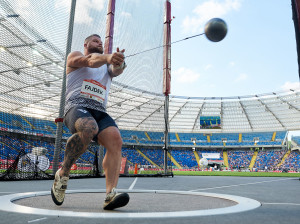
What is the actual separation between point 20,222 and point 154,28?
11909 millimetres

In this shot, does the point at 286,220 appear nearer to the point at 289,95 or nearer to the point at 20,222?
the point at 20,222

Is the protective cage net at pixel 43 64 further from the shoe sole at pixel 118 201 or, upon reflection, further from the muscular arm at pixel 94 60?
the shoe sole at pixel 118 201

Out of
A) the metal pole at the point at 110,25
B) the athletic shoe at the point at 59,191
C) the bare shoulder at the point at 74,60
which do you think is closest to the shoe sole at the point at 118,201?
the athletic shoe at the point at 59,191

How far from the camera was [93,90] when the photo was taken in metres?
2.68

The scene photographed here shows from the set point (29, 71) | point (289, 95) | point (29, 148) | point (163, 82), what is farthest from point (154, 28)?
point (289, 95)

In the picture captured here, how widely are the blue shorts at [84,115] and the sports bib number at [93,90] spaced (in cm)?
14

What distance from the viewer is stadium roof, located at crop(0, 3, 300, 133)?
8.04 m

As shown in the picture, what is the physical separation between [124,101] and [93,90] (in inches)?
1081

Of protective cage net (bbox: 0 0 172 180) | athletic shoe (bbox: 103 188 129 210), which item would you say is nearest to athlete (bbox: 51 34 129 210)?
athletic shoe (bbox: 103 188 129 210)

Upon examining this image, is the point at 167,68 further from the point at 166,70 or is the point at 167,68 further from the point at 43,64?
the point at 43,64

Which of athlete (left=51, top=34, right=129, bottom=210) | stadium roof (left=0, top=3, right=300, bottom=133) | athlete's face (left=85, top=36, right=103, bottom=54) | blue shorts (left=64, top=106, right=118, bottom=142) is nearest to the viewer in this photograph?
athlete (left=51, top=34, right=129, bottom=210)

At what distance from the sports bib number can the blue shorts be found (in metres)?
0.14

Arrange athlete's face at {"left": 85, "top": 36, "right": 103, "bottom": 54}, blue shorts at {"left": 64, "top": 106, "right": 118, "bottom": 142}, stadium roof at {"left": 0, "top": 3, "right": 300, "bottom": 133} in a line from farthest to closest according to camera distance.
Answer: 1. stadium roof at {"left": 0, "top": 3, "right": 300, "bottom": 133}
2. athlete's face at {"left": 85, "top": 36, "right": 103, "bottom": 54}
3. blue shorts at {"left": 64, "top": 106, "right": 118, "bottom": 142}

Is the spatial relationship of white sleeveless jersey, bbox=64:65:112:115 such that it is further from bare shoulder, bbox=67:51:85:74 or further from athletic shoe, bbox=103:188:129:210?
athletic shoe, bbox=103:188:129:210
